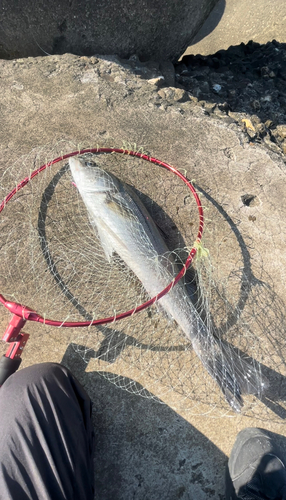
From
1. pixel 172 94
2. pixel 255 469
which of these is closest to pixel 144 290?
pixel 255 469

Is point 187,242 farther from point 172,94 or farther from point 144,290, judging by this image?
point 172,94

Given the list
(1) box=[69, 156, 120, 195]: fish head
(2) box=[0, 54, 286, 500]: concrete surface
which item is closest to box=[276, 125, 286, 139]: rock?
(2) box=[0, 54, 286, 500]: concrete surface

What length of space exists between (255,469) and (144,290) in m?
1.62

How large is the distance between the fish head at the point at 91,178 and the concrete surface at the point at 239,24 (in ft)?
16.7

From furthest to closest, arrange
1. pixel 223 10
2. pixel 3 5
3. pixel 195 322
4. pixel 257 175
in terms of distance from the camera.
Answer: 1. pixel 223 10
2. pixel 3 5
3. pixel 257 175
4. pixel 195 322

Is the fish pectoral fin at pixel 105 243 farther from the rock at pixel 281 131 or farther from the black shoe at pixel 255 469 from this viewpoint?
the rock at pixel 281 131

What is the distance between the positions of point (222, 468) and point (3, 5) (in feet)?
16.1

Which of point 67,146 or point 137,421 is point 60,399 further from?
point 67,146

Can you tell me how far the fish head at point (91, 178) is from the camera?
2758 mm

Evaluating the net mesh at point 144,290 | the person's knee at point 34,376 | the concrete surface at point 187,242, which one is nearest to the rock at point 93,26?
the concrete surface at point 187,242

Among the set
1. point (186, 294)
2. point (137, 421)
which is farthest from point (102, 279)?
point (137, 421)

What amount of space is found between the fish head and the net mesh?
0.68ft

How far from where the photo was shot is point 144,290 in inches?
103

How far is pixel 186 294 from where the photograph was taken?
245 centimetres
